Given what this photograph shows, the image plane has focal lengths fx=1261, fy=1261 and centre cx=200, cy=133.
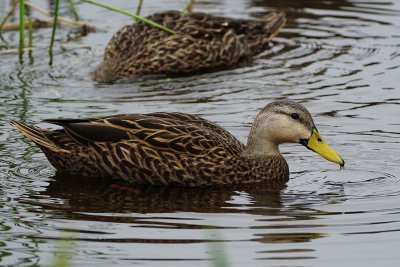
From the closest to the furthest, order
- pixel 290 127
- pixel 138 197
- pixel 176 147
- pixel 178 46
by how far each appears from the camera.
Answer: pixel 138 197
pixel 176 147
pixel 290 127
pixel 178 46

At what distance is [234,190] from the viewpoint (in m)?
11.8

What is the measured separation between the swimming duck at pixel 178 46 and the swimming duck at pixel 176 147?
4.24 meters

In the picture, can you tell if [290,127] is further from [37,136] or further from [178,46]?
[178,46]

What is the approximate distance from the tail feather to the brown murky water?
287 millimetres

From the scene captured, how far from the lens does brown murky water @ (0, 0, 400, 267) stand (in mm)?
9609

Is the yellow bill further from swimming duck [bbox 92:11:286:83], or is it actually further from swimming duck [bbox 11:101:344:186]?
swimming duck [bbox 92:11:286:83]

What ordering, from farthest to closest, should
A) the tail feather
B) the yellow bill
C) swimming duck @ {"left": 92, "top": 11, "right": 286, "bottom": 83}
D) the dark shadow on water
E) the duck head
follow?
swimming duck @ {"left": 92, "top": 11, "right": 286, "bottom": 83}
the tail feather
the duck head
the yellow bill
the dark shadow on water

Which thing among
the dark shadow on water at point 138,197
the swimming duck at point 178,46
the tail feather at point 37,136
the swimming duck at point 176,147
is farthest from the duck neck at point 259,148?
the swimming duck at point 178,46

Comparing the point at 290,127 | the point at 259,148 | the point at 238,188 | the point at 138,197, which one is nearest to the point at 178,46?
the point at 259,148

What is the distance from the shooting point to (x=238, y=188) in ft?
38.8

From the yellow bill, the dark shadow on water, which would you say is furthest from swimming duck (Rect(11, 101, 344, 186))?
the dark shadow on water

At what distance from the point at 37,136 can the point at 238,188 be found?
2.01 metres

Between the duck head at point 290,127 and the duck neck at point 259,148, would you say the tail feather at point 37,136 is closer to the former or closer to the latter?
the duck neck at point 259,148

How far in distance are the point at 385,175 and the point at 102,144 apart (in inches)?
106
